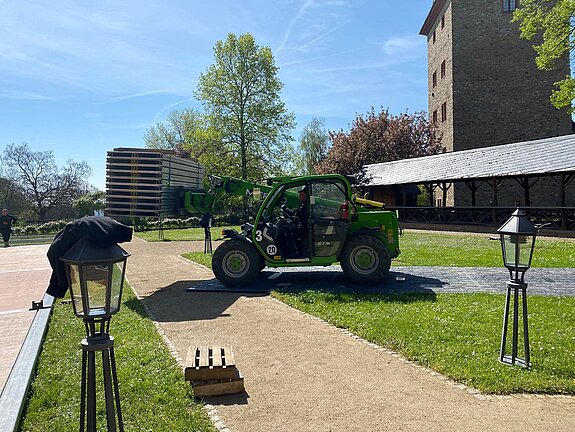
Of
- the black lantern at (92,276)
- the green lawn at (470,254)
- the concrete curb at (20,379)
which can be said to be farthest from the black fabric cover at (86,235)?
the green lawn at (470,254)

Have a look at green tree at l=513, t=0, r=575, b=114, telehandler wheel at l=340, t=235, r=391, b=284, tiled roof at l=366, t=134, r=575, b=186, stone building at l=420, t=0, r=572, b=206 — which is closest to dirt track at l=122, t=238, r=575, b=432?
telehandler wheel at l=340, t=235, r=391, b=284

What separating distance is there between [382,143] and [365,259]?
30146mm

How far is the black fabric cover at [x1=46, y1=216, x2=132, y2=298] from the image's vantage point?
9.45ft

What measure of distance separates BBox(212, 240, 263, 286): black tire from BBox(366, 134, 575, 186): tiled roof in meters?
15.1

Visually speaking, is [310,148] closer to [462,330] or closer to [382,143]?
[382,143]

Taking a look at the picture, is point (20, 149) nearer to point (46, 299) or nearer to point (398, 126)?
point (398, 126)

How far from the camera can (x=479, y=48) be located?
32719 mm

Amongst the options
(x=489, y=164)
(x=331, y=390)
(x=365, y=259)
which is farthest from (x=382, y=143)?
(x=331, y=390)

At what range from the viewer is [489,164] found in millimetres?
23719

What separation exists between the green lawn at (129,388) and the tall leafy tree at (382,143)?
31839mm

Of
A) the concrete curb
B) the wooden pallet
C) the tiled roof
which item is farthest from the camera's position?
the tiled roof

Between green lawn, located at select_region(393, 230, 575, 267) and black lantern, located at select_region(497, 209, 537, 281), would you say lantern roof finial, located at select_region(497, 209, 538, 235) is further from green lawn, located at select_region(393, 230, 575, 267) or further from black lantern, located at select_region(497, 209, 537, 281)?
green lawn, located at select_region(393, 230, 575, 267)

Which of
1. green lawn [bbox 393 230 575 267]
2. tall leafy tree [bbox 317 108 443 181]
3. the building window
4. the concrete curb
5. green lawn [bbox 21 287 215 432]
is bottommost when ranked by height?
green lawn [bbox 21 287 215 432]

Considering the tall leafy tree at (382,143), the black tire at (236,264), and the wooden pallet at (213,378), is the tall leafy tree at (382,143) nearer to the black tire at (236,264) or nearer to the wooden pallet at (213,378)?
the black tire at (236,264)
